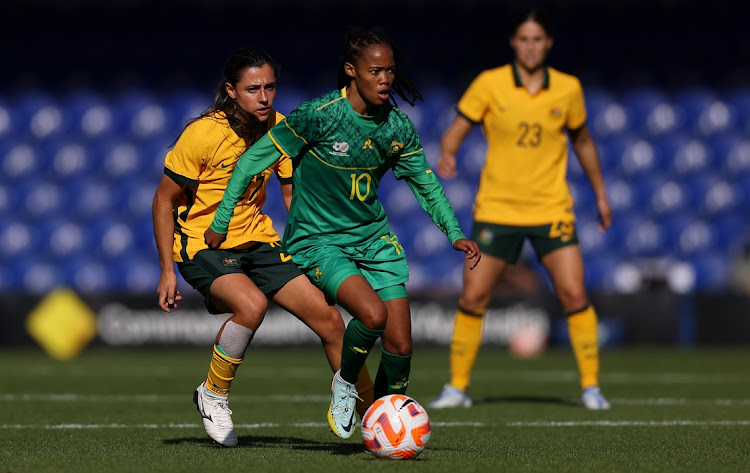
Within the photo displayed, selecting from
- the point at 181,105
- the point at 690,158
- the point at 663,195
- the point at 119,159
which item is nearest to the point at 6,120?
the point at 119,159

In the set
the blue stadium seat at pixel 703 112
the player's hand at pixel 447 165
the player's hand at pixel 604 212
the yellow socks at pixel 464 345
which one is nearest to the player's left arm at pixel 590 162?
the player's hand at pixel 604 212

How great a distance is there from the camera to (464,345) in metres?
7.58

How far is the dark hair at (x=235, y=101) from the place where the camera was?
5504 millimetres

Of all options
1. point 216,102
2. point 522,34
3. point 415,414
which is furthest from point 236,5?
point 415,414

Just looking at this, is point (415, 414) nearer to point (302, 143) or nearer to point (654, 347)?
point (302, 143)

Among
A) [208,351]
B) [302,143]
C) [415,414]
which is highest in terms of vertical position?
[302,143]

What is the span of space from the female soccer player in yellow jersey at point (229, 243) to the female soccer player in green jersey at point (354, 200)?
0.25m

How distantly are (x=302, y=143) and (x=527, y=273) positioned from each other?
870 centimetres

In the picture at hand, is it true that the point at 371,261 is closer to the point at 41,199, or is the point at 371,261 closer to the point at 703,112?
the point at 703,112

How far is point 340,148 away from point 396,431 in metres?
1.22

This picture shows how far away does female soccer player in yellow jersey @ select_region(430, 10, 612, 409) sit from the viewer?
24.4ft

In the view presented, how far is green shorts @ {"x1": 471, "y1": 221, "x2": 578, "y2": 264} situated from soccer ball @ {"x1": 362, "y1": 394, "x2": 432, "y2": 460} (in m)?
2.70

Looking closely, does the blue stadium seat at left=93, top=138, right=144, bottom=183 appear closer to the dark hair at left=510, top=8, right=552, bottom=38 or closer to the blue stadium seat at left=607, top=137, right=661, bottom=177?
the blue stadium seat at left=607, top=137, right=661, bottom=177

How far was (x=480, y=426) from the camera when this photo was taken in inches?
248
